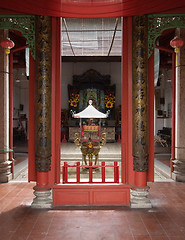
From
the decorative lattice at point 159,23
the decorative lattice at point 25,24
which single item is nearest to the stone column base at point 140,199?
the decorative lattice at point 159,23

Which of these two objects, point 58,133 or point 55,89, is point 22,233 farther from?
point 55,89

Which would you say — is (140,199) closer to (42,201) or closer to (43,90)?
(42,201)

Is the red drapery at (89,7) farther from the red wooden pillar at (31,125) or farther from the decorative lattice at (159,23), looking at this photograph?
the red wooden pillar at (31,125)

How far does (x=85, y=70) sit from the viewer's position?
42.8 ft

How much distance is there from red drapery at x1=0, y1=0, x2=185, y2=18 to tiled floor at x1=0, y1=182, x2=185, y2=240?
9.54 feet

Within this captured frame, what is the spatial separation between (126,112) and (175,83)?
7.41ft

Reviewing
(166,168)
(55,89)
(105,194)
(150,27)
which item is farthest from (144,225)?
(166,168)

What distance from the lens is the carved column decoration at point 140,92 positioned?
11.5 ft

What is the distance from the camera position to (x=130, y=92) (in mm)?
3635

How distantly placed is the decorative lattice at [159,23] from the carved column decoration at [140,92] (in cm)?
11

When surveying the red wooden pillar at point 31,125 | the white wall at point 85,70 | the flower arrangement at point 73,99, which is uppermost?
the white wall at point 85,70

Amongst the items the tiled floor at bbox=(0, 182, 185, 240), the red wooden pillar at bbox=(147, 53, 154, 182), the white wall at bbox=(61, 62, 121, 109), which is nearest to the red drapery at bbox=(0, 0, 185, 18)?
the red wooden pillar at bbox=(147, 53, 154, 182)

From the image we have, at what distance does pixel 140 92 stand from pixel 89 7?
4.70ft

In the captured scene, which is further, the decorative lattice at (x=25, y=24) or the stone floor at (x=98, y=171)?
the stone floor at (x=98, y=171)
